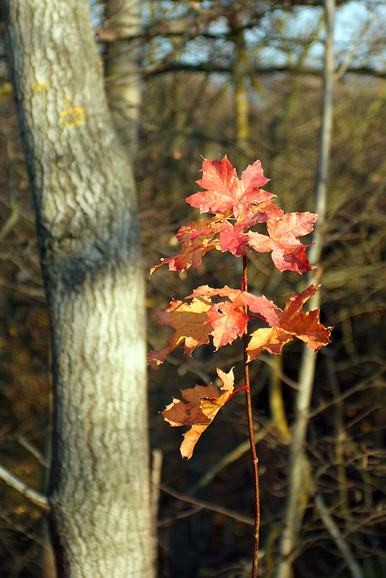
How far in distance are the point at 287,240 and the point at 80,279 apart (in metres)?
1.26

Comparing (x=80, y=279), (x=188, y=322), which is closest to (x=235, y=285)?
(x=80, y=279)

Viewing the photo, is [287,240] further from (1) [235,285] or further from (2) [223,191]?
(1) [235,285]

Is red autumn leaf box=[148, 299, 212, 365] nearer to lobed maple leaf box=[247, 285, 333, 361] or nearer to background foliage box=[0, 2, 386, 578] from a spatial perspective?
lobed maple leaf box=[247, 285, 333, 361]

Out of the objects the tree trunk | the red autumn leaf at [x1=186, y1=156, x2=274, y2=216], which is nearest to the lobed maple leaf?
the red autumn leaf at [x1=186, y1=156, x2=274, y2=216]

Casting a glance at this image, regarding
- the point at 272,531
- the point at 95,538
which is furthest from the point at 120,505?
the point at 272,531

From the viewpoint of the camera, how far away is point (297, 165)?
21.6ft

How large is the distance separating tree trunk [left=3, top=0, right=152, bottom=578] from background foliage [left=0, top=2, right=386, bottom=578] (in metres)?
2.35

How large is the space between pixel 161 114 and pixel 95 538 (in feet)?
15.5

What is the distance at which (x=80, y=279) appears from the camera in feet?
7.28

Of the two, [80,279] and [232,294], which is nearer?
[232,294]

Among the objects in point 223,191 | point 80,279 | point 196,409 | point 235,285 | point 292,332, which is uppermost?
point 235,285

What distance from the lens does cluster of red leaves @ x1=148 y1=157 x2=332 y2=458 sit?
3.69ft

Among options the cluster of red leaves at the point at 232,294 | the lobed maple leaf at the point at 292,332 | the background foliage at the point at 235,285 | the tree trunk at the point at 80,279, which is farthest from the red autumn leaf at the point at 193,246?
the background foliage at the point at 235,285

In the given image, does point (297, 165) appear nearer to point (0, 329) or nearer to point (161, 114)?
point (161, 114)
